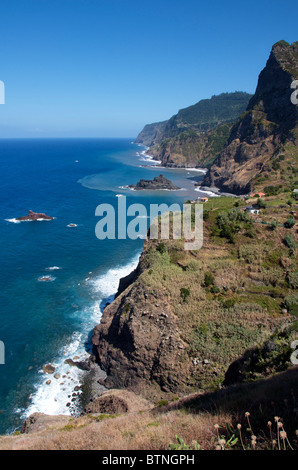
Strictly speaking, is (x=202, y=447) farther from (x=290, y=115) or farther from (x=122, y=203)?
(x=290, y=115)

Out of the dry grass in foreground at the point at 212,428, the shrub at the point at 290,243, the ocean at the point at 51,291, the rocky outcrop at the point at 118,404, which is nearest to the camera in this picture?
the dry grass in foreground at the point at 212,428

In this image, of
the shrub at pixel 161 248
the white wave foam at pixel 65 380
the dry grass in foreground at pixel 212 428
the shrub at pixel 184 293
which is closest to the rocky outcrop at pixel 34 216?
the white wave foam at pixel 65 380

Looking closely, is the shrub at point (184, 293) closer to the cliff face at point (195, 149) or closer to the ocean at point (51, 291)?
the ocean at point (51, 291)

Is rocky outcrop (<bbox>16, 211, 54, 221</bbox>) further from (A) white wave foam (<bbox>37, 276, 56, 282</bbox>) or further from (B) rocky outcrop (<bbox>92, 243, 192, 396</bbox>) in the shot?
(B) rocky outcrop (<bbox>92, 243, 192, 396</bbox>)

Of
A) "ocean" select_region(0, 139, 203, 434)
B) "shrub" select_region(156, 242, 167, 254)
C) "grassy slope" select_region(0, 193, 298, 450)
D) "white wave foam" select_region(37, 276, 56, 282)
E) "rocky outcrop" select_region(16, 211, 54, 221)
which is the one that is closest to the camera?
"grassy slope" select_region(0, 193, 298, 450)

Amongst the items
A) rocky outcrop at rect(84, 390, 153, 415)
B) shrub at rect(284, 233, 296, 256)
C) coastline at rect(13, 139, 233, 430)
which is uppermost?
shrub at rect(284, 233, 296, 256)

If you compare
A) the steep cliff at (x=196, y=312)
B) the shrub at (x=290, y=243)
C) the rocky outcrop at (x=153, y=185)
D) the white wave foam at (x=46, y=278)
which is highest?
the rocky outcrop at (x=153, y=185)

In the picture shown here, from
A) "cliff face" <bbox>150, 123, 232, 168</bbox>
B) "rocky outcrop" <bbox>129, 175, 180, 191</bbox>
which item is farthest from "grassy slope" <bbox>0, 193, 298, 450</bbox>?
"cliff face" <bbox>150, 123, 232, 168</bbox>

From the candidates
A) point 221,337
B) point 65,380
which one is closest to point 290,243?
point 221,337

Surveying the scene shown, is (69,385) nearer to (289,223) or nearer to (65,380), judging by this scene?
(65,380)
